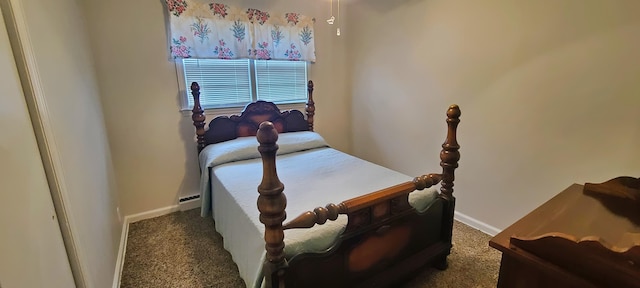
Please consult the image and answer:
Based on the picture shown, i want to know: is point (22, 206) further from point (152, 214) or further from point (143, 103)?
point (152, 214)

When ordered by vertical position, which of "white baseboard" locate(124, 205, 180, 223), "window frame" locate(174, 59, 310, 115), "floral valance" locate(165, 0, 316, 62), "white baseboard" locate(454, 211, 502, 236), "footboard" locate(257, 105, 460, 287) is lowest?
"white baseboard" locate(454, 211, 502, 236)

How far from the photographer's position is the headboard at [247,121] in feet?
9.05

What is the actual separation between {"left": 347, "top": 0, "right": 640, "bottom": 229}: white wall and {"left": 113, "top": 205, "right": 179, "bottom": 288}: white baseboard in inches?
98.0

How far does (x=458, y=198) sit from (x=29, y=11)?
3106 millimetres

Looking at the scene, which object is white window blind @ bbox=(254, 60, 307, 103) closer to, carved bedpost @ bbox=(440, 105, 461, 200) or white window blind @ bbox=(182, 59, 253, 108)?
white window blind @ bbox=(182, 59, 253, 108)

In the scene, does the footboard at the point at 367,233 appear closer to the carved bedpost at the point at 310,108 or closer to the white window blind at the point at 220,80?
the carved bedpost at the point at 310,108

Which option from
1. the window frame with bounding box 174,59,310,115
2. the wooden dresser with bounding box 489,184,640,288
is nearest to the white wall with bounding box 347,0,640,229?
the wooden dresser with bounding box 489,184,640,288

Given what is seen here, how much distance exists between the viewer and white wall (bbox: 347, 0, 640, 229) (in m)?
1.74

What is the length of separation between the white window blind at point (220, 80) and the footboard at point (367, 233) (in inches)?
81.9

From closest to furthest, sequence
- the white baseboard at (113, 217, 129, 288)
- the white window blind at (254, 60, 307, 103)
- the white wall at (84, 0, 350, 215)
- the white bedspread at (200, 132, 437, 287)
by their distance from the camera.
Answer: the white bedspread at (200, 132, 437, 287), the white baseboard at (113, 217, 129, 288), the white wall at (84, 0, 350, 215), the white window blind at (254, 60, 307, 103)

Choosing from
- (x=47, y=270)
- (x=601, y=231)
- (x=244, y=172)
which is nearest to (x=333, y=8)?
(x=244, y=172)

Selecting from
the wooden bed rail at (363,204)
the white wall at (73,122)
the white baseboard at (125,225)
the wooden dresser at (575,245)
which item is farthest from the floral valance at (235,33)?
the wooden dresser at (575,245)

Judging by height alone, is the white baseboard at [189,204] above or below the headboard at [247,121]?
below

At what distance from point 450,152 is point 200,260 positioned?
1953 mm
